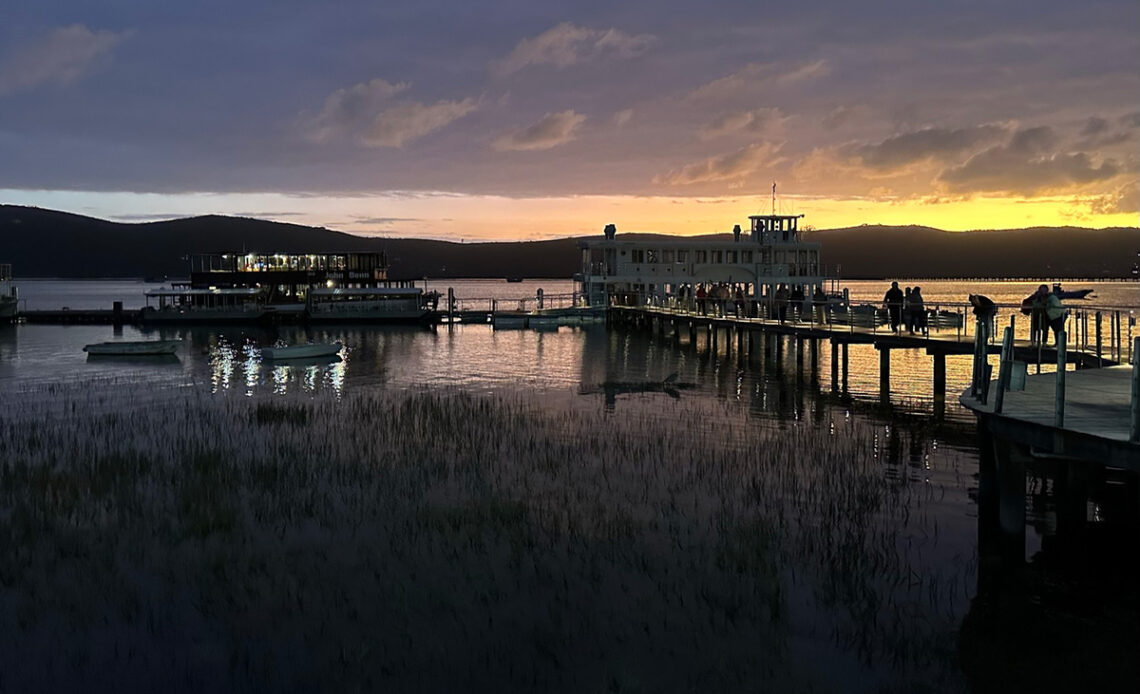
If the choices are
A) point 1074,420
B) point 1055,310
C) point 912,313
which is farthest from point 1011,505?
point 912,313

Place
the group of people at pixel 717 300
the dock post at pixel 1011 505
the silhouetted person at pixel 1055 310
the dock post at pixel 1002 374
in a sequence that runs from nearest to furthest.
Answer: the dock post at pixel 1002 374, the dock post at pixel 1011 505, the silhouetted person at pixel 1055 310, the group of people at pixel 717 300

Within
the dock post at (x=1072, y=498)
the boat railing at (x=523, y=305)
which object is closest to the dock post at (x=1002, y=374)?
the dock post at (x=1072, y=498)

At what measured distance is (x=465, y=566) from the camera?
13.5 meters

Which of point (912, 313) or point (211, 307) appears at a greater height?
point (211, 307)

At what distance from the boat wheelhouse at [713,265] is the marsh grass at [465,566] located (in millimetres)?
52485

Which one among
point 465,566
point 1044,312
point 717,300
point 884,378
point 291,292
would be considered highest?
point 291,292

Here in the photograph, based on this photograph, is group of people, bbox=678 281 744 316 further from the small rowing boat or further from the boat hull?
the boat hull

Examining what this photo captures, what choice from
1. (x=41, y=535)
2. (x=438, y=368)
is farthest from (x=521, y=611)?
(x=438, y=368)

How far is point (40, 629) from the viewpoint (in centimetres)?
1125

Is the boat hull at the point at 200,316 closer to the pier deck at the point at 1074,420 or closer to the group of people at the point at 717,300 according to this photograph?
the group of people at the point at 717,300

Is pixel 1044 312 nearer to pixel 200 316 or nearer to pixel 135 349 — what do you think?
pixel 135 349

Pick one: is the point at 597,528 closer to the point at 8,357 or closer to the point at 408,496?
the point at 408,496

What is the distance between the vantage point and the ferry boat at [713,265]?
245 feet

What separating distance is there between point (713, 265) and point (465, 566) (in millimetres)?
65541
